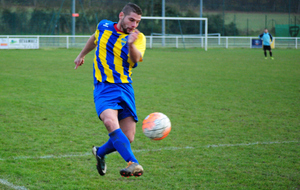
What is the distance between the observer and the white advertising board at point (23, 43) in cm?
2760

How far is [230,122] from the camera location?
7.29 meters

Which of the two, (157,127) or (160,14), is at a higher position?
(160,14)

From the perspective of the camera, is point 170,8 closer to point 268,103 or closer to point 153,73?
point 153,73

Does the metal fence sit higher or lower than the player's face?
higher

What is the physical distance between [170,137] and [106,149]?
2.22 m

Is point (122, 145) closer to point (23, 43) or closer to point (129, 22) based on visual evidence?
point (129, 22)

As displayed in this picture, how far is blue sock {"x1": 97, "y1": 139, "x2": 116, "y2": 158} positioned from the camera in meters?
4.06

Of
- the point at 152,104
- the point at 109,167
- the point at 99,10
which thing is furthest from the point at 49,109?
the point at 99,10

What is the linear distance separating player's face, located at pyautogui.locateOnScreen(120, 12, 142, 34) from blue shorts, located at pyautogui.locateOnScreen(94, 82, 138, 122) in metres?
0.61

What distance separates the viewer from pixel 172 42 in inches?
1344

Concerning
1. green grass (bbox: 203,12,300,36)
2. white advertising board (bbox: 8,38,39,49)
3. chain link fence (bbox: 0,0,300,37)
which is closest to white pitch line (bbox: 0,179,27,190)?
white advertising board (bbox: 8,38,39,49)

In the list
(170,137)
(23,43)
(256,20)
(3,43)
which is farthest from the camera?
(256,20)

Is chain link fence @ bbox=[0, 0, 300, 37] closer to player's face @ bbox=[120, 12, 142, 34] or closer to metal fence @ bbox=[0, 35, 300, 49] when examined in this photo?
metal fence @ bbox=[0, 35, 300, 49]

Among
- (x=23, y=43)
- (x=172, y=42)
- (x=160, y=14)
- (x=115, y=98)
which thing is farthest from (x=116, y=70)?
(x=160, y=14)
